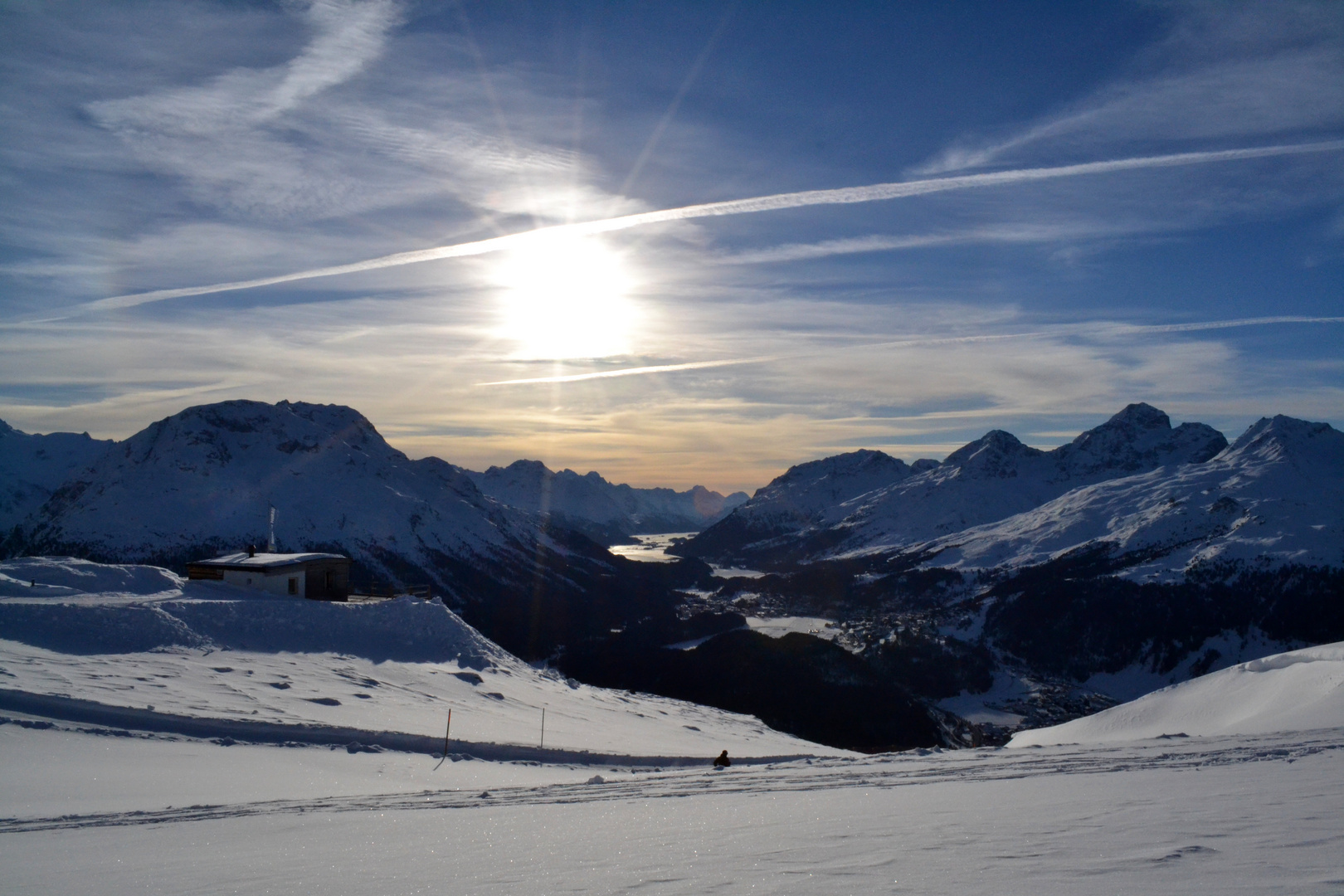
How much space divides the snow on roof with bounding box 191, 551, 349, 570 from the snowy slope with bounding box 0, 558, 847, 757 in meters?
1.75

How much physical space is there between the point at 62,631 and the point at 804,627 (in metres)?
183

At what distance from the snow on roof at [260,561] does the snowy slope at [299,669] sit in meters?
1.75

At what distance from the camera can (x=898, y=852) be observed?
894 cm

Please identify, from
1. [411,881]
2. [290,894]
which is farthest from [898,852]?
[290,894]

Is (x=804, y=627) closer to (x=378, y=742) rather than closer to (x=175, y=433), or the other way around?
(x=175, y=433)

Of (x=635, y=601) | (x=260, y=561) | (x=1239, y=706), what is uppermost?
(x=260, y=561)

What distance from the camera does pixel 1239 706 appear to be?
2577cm

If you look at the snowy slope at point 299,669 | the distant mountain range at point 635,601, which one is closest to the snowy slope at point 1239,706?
the snowy slope at point 299,669

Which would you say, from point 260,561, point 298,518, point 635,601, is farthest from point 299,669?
point 635,601

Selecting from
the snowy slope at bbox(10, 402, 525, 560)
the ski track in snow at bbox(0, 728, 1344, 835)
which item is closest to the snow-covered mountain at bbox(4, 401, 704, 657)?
the snowy slope at bbox(10, 402, 525, 560)

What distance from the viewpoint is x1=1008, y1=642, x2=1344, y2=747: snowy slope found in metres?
21.8

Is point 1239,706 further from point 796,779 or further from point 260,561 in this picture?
point 260,561

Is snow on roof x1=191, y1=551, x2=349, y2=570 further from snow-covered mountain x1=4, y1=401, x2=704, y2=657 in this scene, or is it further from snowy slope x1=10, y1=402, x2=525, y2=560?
snowy slope x1=10, y1=402, x2=525, y2=560

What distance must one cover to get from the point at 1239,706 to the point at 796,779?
17482 mm
